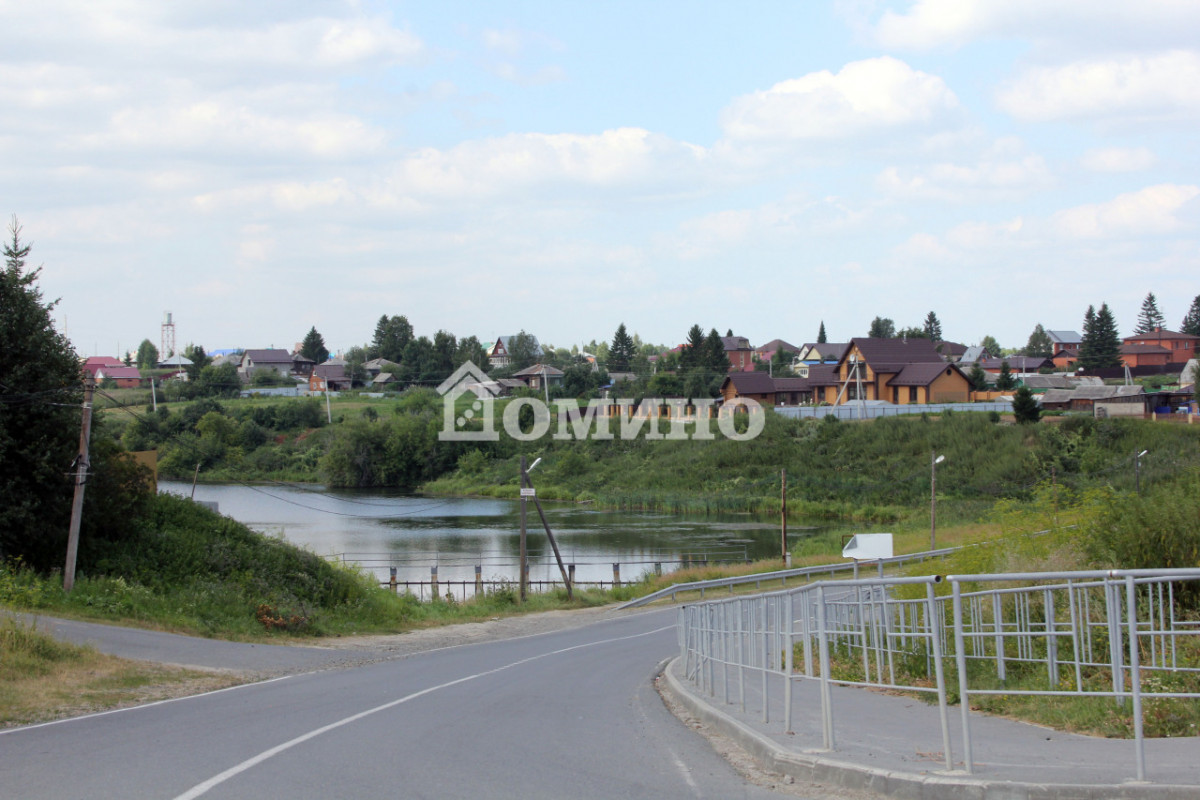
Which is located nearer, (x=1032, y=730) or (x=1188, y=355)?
(x=1032, y=730)

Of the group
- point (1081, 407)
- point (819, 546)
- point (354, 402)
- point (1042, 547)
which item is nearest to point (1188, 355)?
point (1081, 407)

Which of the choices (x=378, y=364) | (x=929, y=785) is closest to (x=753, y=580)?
(x=929, y=785)

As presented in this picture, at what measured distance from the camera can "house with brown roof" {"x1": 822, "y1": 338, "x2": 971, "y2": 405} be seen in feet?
277

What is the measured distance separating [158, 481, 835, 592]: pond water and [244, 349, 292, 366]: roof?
280 feet

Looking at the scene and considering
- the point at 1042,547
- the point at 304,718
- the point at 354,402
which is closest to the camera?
the point at 304,718

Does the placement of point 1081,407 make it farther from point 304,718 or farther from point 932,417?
point 304,718

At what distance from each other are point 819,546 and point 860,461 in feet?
84.2

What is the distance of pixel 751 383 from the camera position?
9781 centimetres

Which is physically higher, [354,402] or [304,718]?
[354,402]

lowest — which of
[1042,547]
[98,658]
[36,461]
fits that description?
[98,658]

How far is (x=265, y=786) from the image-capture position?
6.60m

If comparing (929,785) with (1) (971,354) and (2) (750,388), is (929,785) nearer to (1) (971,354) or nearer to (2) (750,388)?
(2) (750,388)

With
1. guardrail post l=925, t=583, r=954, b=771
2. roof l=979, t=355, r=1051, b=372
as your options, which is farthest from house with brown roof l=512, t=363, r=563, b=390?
guardrail post l=925, t=583, r=954, b=771

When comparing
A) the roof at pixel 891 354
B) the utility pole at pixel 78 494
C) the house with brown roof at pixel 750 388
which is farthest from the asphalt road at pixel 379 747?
the house with brown roof at pixel 750 388
